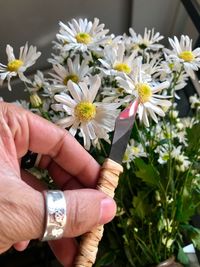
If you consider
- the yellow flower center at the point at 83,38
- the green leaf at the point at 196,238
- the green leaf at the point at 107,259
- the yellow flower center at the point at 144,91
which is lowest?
the green leaf at the point at 196,238

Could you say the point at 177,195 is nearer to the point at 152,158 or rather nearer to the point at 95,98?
the point at 152,158

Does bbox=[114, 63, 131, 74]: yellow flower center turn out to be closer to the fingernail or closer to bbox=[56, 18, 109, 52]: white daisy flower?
bbox=[56, 18, 109, 52]: white daisy flower

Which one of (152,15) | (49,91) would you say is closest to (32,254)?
(49,91)

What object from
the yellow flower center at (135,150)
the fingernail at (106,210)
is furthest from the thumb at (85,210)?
the yellow flower center at (135,150)

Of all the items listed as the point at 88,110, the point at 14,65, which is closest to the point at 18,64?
the point at 14,65

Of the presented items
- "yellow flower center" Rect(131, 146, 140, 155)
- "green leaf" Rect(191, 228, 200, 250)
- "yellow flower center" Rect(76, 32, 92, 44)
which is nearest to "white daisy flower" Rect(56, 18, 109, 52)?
"yellow flower center" Rect(76, 32, 92, 44)

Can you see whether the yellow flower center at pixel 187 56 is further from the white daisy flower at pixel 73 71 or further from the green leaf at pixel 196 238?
the green leaf at pixel 196 238
